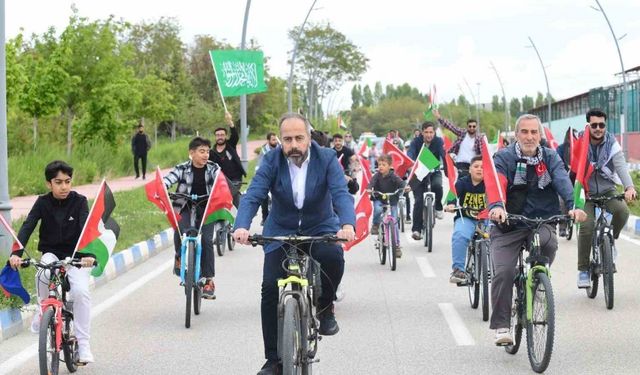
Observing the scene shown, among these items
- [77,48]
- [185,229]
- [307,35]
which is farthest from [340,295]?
[307,35]

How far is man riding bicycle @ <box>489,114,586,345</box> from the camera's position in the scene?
7410 mm

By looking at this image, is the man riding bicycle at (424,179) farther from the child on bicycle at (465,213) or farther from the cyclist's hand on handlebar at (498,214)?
the cyclist's hand on handlebar at (498,214)

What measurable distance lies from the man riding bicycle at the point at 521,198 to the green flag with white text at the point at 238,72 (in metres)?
12.4

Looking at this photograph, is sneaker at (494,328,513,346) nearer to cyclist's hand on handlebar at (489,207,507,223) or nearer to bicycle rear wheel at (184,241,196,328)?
cyclist's hand on handlebar at (489,207,507,223)

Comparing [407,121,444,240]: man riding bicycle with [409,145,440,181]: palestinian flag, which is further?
[407,121,444,240]: man riding bicycle

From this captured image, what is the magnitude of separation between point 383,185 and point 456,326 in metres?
4.93

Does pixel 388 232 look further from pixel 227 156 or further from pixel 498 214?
pixel 498 214

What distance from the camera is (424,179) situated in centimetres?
1675

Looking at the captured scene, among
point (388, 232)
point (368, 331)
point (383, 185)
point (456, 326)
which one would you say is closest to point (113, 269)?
point (388, 232)

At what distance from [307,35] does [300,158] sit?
290 feet

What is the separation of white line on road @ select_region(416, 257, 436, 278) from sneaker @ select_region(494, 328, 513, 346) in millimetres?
4902

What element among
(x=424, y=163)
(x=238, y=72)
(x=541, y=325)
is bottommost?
(x=541, y=325)

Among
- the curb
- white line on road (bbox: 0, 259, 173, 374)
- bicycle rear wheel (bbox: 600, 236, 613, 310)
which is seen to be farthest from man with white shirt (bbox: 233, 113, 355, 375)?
bicycle rear wheel (bbox: 600, 236, 613, 310)

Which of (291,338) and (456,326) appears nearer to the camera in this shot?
(291,338)
